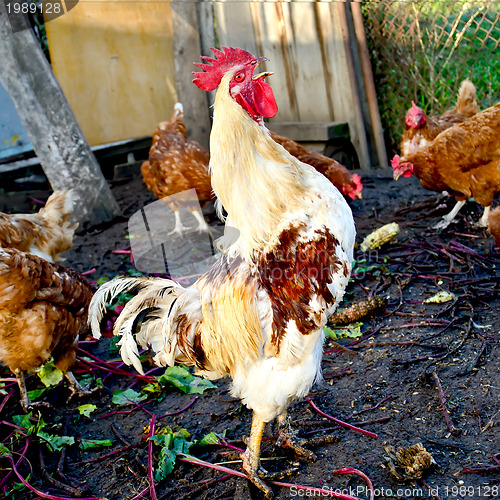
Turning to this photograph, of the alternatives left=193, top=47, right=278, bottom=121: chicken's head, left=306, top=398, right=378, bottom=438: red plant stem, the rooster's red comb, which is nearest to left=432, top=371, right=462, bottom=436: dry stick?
left=306, top=398, right=378, bottom=438: red plant stem

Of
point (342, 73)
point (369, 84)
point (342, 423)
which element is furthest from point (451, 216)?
point (342, 423)

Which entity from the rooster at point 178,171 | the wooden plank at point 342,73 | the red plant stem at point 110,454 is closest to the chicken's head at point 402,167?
the wooden plank at point 342,73

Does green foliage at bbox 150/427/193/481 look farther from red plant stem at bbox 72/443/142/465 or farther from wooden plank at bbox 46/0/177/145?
wooden plank at bbox 46/0/177/145

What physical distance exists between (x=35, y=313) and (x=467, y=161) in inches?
166

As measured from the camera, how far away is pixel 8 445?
10.7ft

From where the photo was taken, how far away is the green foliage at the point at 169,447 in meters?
2.93

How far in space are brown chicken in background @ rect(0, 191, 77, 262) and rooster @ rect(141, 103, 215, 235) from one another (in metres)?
1.38

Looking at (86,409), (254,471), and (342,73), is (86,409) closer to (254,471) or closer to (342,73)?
(254,471)

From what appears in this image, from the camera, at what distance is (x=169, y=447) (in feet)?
10.1

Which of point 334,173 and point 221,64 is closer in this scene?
point 221,64

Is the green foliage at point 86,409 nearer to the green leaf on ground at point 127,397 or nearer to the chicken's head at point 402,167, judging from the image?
the green leaf on ground at point 127,397

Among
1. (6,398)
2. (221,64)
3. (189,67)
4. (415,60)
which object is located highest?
(189,67)

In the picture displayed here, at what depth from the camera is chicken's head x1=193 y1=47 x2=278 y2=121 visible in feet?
8.38

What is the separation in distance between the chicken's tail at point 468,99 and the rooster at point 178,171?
3159 millimetres
